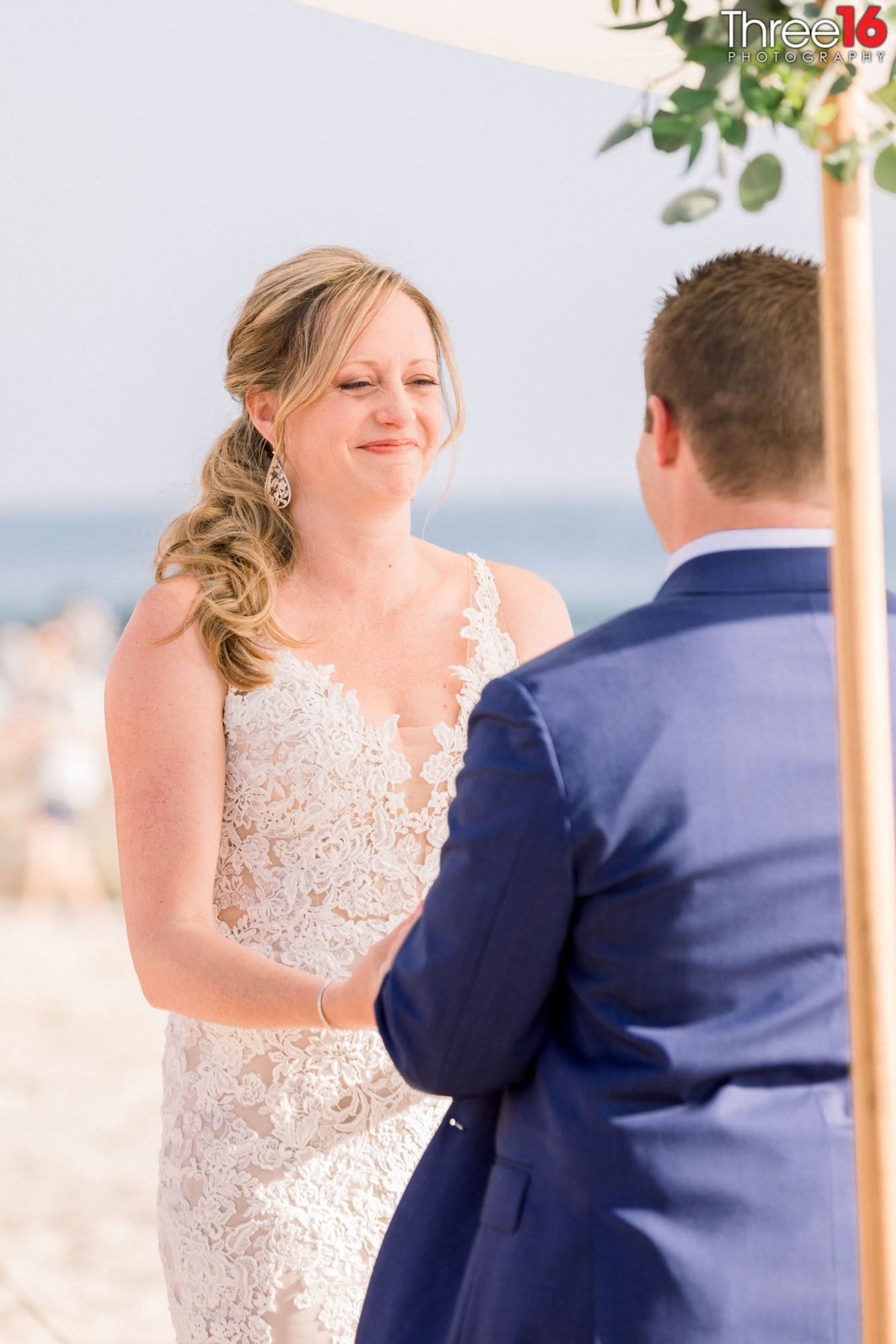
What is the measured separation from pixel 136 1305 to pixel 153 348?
33592 millimetres

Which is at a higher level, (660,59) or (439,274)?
(439,274)

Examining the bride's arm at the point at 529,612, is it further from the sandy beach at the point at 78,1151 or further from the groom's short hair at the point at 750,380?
the sandy beach at the point at 78,1151

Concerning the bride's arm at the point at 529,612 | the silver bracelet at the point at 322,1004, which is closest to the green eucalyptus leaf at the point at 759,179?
the silver bracelet at the point at 322,1004

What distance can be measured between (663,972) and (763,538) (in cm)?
47

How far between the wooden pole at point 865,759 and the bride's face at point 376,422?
4.74 feet

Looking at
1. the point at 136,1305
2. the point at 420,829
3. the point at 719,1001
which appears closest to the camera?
the point at 719,1001

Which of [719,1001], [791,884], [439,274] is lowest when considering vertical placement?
[719,1001]

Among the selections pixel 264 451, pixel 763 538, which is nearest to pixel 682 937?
pixel 763 538

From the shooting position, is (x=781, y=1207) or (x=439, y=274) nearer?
(x=781, y=1207)

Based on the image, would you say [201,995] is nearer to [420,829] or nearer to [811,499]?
[420,829]

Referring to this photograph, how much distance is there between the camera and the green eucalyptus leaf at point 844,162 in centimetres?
140

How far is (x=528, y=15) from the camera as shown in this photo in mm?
2859

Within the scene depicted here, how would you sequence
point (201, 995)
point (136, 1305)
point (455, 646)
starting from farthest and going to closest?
point (136, 1305) → point (455, 646) → point (201, 995)

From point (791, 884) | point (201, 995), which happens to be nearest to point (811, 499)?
point (791, 884)
